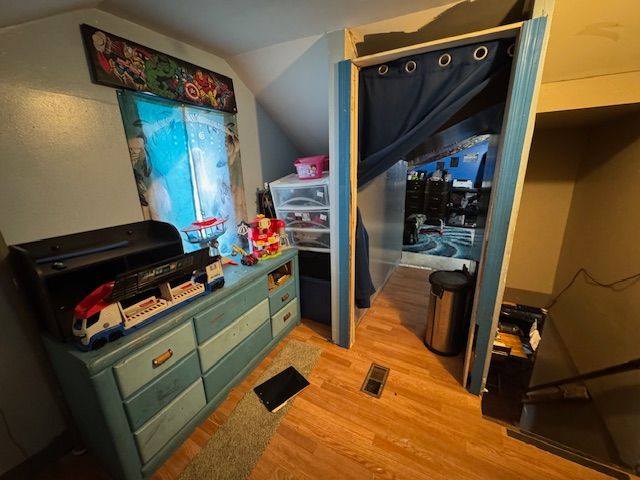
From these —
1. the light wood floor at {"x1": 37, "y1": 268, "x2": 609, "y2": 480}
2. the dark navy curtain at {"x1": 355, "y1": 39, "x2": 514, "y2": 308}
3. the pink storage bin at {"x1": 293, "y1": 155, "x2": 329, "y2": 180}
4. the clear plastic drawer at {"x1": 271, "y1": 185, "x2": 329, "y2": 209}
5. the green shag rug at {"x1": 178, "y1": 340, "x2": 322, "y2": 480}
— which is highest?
the dark navy curtain at {"x1": 355, "y1": 39, "x2": 514, "y2": 308}

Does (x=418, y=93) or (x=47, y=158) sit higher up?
(x=418, y=93)

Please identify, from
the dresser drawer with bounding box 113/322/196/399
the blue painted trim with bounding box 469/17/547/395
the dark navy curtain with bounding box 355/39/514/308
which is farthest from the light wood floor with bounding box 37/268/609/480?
Result: the dark navy curtain with bounding box 355/39/514/308

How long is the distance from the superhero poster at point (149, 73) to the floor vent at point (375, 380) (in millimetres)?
2271

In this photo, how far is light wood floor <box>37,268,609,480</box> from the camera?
1183 millimetres

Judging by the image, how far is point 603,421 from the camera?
1.64m

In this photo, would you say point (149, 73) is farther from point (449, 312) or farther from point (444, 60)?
point (449, 312)

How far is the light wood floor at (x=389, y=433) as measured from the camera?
1.18 metres

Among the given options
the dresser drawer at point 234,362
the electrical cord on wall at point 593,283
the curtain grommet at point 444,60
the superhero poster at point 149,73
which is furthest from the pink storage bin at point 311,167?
the electrical cord on wall at point 593,283

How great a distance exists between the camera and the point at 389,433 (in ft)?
4.44

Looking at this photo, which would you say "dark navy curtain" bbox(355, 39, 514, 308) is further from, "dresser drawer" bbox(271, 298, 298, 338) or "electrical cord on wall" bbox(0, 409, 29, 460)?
"electrical cord on wall" bbox(0, 409, 29, 460)

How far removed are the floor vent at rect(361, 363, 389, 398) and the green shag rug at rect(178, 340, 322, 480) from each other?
52 centimetres

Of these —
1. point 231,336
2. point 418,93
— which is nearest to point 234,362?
point 231,336

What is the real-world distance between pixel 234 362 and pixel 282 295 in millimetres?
580

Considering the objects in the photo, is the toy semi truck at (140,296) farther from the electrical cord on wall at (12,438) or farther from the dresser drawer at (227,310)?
the electrical cord on wall at (12,438)
